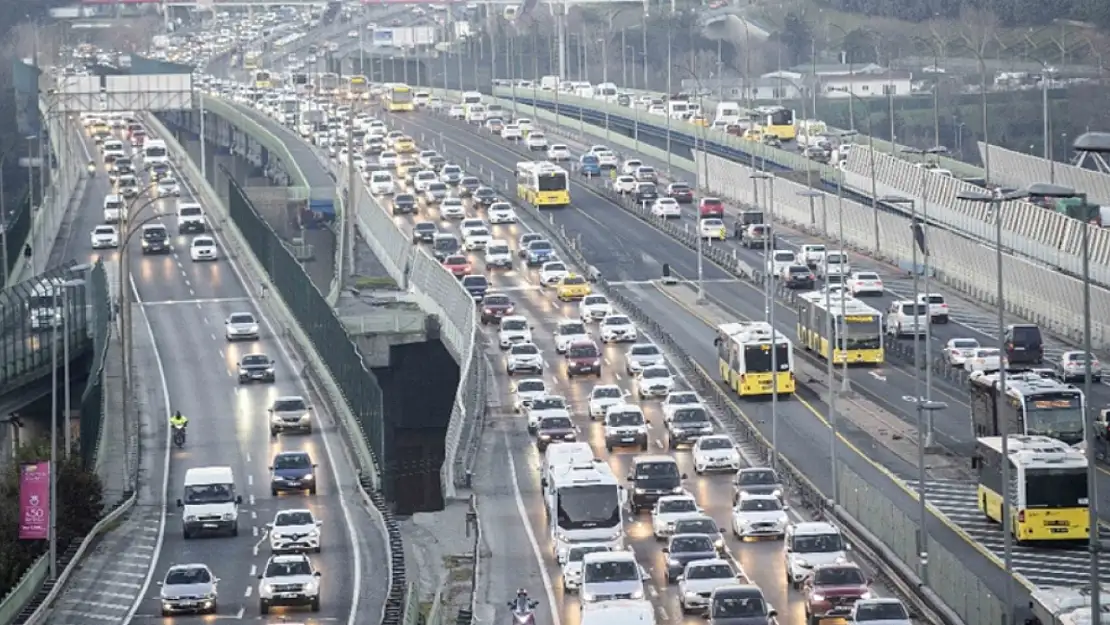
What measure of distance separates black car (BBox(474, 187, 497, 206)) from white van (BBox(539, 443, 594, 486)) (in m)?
72.0

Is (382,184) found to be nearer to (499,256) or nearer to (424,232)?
(424,232)

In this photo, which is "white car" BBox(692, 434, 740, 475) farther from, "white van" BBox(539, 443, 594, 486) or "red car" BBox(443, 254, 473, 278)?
"red car" BBox(443, 254, 473, 278)

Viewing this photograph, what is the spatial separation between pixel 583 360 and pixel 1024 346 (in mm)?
14374

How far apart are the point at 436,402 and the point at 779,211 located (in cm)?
3117

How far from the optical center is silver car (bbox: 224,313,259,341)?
98688 millimetres

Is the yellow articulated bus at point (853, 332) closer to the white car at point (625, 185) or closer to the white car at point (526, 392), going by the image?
the white car at point (526, 392)

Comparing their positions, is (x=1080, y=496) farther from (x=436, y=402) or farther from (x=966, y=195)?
(x=436, y=402)

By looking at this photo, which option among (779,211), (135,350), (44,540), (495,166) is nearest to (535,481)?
(44,540)

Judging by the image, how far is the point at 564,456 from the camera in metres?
62.7

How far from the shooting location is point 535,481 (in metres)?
67.9

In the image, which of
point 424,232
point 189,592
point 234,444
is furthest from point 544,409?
point 424,232

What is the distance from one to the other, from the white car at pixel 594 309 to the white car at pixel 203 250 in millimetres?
28647

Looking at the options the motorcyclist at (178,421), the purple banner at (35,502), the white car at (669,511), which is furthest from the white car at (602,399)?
the purple banner at (35,502)

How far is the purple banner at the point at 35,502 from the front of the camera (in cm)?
5922
